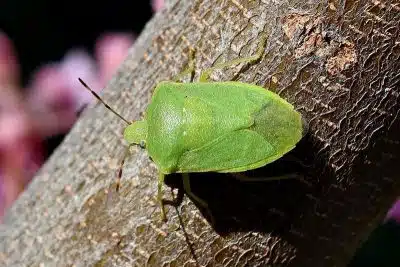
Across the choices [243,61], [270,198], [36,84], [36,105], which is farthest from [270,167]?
[36,84]

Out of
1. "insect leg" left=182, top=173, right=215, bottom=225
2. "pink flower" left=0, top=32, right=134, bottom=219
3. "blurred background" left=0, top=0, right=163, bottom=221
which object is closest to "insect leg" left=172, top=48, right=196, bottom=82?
"insect leg" left=182, top=173, right=215, bottom=225

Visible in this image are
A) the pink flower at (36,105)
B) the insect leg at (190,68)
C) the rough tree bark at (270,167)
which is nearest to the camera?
the rough tree bark at (270,167)

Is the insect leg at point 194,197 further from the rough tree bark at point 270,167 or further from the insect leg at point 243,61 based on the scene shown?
the insect leg at point 243,61

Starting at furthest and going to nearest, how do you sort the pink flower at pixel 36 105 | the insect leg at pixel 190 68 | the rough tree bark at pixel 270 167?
the pink flower at pixel 36 105 → the insect leg at pixel 190 68 → the rough tree bark at pixel 270 167

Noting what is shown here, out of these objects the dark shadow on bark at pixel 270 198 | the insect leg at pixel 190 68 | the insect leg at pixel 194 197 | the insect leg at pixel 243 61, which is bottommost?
the dark shadow on bark at pixel 270 198

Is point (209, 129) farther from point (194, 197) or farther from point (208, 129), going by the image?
point (194, 197)

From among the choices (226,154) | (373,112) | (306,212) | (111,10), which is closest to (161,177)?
(226,154)

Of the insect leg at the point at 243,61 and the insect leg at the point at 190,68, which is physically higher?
the insect leg at the point at 190,68

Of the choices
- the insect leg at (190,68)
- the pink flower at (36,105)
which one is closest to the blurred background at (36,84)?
the pink flower at (36,105)
